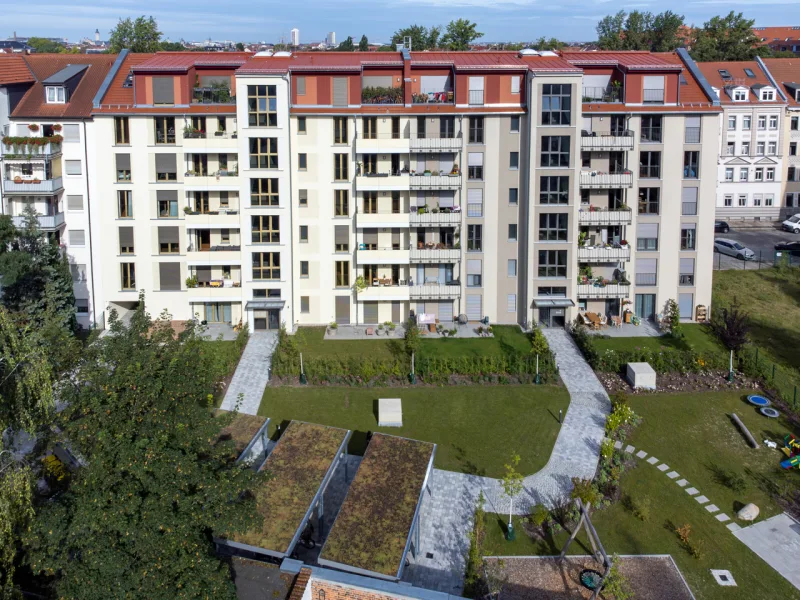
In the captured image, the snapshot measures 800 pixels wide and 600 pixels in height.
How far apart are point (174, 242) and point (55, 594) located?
94.9ft

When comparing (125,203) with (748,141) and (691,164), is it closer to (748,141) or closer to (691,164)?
(691,164)

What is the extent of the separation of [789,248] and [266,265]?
45.7 meters

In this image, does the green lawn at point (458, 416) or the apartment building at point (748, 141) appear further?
the apartment building at point (748, 141)

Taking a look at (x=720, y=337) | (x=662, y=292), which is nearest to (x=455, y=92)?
(x=662, y=292)

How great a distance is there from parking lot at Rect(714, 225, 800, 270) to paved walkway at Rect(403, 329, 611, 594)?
2527cm

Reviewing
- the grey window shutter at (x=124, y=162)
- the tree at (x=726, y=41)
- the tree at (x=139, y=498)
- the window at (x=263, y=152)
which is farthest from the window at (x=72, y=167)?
the tree at (x=726, y=41)

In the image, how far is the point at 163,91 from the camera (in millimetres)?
52188

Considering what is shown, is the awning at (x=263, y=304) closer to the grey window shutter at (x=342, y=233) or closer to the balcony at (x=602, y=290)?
the grey window shutter at (x=342, y=233)

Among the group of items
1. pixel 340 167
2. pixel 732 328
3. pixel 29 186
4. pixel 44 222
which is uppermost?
pixel 340 167

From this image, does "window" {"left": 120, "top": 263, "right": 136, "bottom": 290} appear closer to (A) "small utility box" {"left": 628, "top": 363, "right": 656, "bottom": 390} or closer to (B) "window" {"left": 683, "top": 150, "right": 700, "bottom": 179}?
(A) "small utility box" {"left": 628, "top": 363, "right": 656, "bottom": 390}

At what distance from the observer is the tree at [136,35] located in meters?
87.4

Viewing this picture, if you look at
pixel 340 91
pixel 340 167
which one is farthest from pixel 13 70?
pixel 340 167

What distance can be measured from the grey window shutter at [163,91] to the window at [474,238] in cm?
2028

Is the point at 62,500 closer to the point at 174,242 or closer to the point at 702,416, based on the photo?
the point at 174,242
